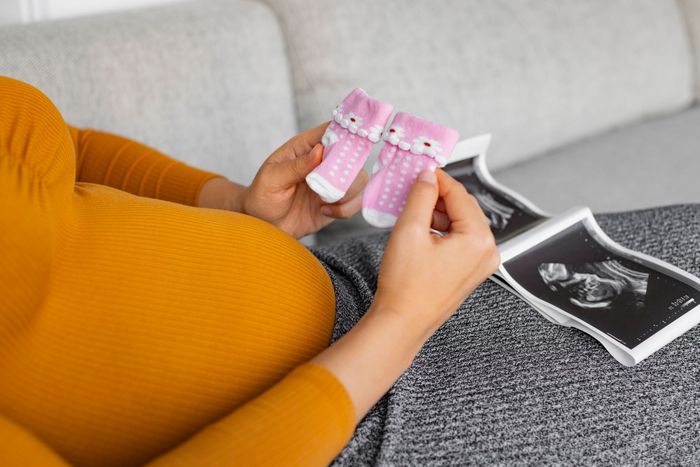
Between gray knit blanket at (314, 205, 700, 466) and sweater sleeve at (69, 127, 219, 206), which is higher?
sweater sleeve at (69, 127, 219, 206)

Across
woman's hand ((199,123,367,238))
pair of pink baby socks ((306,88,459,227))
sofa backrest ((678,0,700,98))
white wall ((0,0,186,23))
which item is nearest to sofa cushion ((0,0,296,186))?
white wall ((0,0,186,23))

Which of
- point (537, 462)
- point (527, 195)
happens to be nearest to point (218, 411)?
point (537, 462)

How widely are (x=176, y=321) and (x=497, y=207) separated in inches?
26.8

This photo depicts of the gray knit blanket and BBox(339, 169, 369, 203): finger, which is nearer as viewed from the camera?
the gray knit blanket

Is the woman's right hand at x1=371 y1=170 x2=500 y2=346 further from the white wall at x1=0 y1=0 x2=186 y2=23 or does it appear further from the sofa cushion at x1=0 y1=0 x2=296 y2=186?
the white wall at x1=0 y1=0 x2=186 y2=23

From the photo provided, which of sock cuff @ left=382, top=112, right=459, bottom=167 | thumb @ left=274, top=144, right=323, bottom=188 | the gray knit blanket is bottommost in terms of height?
the gray knit blanket

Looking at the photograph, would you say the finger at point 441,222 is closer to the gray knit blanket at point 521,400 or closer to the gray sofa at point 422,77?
the gray knit blanket at point 521,400

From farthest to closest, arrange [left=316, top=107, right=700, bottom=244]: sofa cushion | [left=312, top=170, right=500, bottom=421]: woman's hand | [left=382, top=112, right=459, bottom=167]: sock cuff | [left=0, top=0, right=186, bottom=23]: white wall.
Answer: [left=316, top=107, right=700, bottom=244]: sofa cushion → [left=0, top=0, right=186, bottom=23]: white wall → [left=382, top=112, right=459, bottom=167]: sock cuff → [left=312, top=170, right=500, bottom=421]: woman's hand

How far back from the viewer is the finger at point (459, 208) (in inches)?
28.9

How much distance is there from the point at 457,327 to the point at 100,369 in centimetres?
44

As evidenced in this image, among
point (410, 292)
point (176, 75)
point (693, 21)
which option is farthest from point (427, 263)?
point (693, 21)

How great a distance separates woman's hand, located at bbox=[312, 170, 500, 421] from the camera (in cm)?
67

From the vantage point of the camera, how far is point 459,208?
743mm

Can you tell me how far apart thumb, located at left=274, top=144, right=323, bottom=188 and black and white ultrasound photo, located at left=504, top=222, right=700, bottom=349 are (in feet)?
1.04
